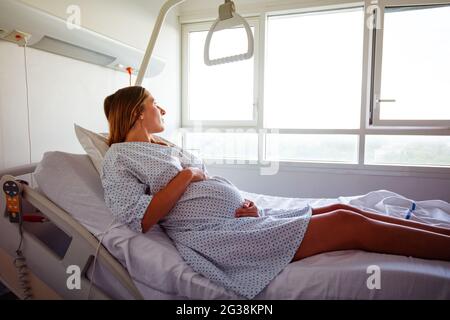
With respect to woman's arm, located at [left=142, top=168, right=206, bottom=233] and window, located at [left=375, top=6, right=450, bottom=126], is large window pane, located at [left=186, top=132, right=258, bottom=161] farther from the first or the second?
woman's arm, located at [left=142, top=168, right=206, bottom=233]

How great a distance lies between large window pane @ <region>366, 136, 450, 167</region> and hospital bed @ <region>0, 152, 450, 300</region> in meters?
1.23

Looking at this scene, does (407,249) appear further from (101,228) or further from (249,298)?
(101,228)

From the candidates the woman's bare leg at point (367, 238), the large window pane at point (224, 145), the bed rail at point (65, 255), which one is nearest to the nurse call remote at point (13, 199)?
the bed rail at point (65, 255)

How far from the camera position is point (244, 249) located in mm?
1037

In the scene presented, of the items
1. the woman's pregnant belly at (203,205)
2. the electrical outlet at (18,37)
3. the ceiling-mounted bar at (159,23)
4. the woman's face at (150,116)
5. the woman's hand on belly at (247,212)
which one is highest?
the ceiling-mounted bar at (159,23)

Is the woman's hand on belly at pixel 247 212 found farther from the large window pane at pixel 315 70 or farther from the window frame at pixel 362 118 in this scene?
the large window pane at pixel 315 70

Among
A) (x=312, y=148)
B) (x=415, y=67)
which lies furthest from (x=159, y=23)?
(x=415, y=67)

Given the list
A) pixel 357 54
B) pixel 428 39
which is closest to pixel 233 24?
pixel 357 54

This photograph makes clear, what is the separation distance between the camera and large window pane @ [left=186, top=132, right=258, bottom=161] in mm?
2668

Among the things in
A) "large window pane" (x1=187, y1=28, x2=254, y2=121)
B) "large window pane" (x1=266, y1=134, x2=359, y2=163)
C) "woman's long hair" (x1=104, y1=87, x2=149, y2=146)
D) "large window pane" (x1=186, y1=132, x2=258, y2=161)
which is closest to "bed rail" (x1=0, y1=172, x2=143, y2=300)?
"woman's long hair" (x1=104, y1=87, x2=149, y2=146)

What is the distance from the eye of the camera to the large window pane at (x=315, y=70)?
2383 millimetres

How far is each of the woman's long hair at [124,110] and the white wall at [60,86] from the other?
43cm

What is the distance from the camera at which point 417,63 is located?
2236 millimetres
